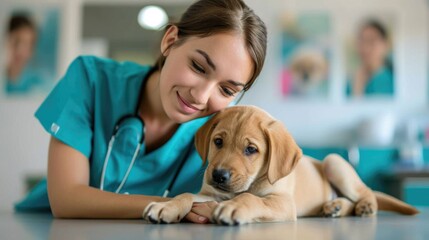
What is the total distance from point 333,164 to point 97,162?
2.10ft

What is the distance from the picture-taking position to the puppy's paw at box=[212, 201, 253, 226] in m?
0.95

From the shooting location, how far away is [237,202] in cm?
99

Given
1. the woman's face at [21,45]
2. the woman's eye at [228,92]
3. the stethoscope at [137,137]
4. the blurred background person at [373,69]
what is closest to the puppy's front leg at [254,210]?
the woman's eye at [228,92]

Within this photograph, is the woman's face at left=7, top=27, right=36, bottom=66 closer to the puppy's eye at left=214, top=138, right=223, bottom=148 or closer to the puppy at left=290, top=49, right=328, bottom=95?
the puppy at left=290, top=49, right=328, bottom=95

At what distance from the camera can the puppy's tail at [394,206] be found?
4.68 feet

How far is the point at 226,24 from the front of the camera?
1.21 m

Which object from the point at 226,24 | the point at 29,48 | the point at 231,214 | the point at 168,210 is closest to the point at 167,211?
the point at 168,210

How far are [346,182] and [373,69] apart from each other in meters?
3.12

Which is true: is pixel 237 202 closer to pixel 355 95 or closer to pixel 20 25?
pixel 355 95

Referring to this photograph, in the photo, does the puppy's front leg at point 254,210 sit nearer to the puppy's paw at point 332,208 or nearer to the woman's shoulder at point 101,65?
the puppy's paw at point 332,208

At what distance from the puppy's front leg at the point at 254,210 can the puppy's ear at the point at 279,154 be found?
5cm

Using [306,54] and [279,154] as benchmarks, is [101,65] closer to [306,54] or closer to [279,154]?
[279,154]

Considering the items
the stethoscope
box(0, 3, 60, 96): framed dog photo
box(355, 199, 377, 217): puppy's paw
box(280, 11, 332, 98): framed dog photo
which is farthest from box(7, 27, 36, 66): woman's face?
box(355, 199, 377, 217): puppy's paw

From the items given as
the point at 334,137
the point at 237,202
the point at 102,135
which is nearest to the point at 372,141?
the point at 334,137
